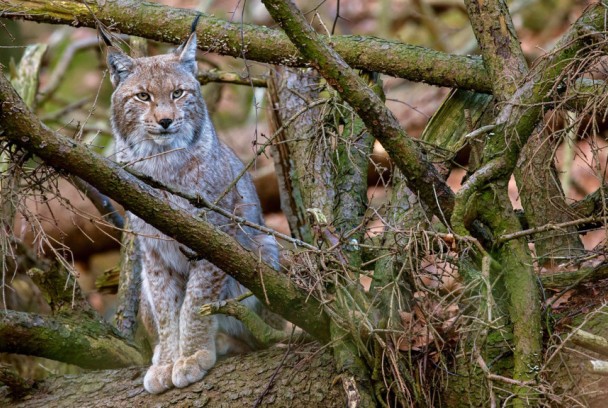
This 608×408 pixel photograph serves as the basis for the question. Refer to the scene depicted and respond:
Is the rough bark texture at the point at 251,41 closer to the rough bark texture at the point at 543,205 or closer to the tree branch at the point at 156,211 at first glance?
the rough bark texture at the point at 543,205

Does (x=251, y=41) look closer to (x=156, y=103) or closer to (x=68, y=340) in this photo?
(x=156, y=103)

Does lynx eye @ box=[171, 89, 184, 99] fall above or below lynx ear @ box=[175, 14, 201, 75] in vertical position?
below

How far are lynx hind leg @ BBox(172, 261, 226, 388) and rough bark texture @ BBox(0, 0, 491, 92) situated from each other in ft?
4.33

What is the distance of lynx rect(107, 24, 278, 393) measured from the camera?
16.3ft

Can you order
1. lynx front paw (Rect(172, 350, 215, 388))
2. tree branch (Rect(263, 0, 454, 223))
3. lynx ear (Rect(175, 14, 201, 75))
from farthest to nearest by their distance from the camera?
lynx ear (Rect(175, 14, 201, 75)) → lynx front paw (Rect(172, 350, 215, 388)) → tree branch (Rect(263, 0, 454, 223))

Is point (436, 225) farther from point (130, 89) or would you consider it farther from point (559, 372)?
point (130, 89)

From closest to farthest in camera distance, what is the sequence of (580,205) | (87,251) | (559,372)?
(559,372) → (580,205) → (87,251)

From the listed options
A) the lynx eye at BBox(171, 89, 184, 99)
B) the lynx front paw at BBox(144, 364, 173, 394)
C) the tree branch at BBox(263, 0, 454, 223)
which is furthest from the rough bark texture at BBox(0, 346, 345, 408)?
the lynx eye at BBox(171, 89, 184, 99)

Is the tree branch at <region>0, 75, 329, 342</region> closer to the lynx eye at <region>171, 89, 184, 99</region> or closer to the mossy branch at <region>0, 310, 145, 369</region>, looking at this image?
the mossy branch at <region>0, 310, 145, 369</region>

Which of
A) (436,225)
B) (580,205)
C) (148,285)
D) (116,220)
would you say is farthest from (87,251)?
(580,205)

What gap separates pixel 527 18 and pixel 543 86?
9362 millimetres

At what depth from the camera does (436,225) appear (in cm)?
468

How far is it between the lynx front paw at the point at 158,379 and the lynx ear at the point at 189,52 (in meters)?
1.92

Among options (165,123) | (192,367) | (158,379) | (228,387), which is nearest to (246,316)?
(228,387)
